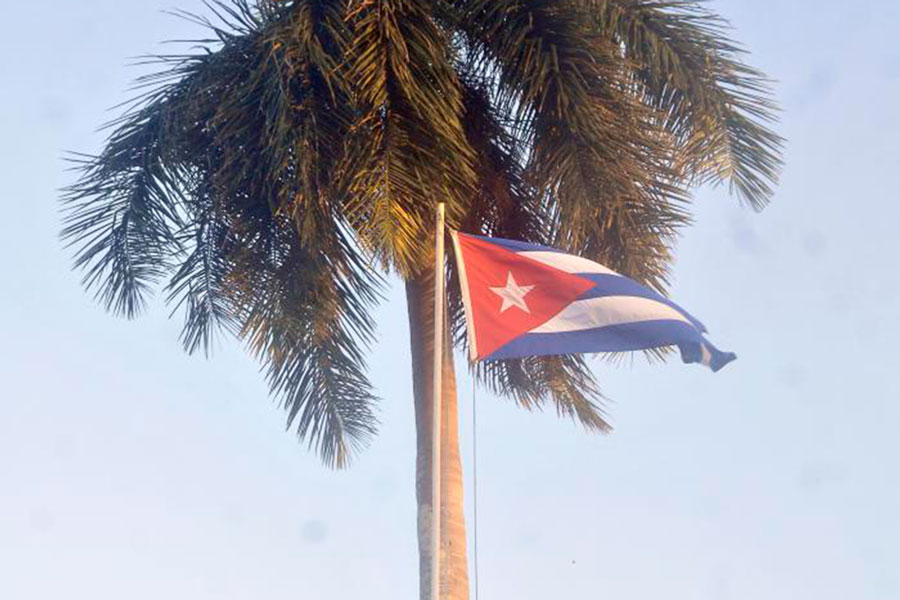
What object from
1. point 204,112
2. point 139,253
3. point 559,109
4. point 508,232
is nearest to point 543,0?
point 559,109

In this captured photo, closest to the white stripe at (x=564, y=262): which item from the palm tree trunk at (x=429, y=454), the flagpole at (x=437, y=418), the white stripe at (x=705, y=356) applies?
the flagpole at (x=437, y=418)

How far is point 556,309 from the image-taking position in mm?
11258

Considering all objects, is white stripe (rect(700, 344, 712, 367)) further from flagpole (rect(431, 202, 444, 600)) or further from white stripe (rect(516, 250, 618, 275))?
flagpole (rect(431, 202, 444, 600))

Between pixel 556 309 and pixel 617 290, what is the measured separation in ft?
1.58

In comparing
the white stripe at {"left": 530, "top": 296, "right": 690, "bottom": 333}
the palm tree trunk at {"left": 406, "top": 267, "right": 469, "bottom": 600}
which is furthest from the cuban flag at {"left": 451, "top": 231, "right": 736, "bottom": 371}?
the palm tree trunk at {"left": 406, "top": 267, "right": 469, "bottom": 600}

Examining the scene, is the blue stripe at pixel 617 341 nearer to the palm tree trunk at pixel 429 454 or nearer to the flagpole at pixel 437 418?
the flagpole at pixel 437 418

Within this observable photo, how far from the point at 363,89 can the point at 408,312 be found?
2.25 meters

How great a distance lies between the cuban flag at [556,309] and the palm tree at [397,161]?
0.81m

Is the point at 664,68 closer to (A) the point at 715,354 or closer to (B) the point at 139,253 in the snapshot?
(A) the point at 715,354

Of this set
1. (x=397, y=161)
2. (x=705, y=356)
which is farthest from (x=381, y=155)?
(x=705, y=356)

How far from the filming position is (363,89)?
11.9 m

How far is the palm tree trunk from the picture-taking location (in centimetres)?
1188

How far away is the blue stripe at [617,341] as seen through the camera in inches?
434

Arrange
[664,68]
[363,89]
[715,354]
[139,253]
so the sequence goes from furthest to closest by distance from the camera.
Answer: [139,253]
[664,68]
[363,89]
[715,354]
